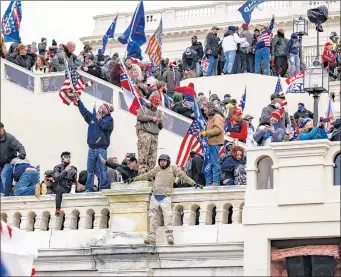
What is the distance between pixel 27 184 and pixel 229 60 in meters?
→ 12.8

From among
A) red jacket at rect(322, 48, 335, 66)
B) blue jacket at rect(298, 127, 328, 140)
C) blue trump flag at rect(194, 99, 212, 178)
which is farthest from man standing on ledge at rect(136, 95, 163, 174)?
red jacket at rect(322, 48, 335, 66)

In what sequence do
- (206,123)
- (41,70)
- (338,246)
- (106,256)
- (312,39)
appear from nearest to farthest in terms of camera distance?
(338,246), (106,256), (206,123), (41,70), (312,39)

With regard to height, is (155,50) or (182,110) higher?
(155,50)

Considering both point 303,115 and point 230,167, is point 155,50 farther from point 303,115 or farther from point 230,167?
point 230,167

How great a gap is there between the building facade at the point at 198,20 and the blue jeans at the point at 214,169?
39.8m

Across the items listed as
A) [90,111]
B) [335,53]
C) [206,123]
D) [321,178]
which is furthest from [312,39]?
[321,178]

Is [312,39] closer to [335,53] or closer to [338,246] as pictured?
[335,53]

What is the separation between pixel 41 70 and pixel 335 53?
324 inches

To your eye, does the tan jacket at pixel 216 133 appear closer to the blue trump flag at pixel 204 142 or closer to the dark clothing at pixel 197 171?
the blue trump flag at pixel 204 142

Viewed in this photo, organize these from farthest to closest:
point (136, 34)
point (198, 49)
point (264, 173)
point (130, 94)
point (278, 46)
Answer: point (198, 49), point (136, 34), point (278, 46), point (130, 94), point (264, 173)

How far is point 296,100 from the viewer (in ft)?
145

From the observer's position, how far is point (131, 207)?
3222 centimetres

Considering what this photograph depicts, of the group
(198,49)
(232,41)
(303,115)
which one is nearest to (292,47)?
(232,41)

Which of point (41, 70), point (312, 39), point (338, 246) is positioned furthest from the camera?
point (312, 39)
